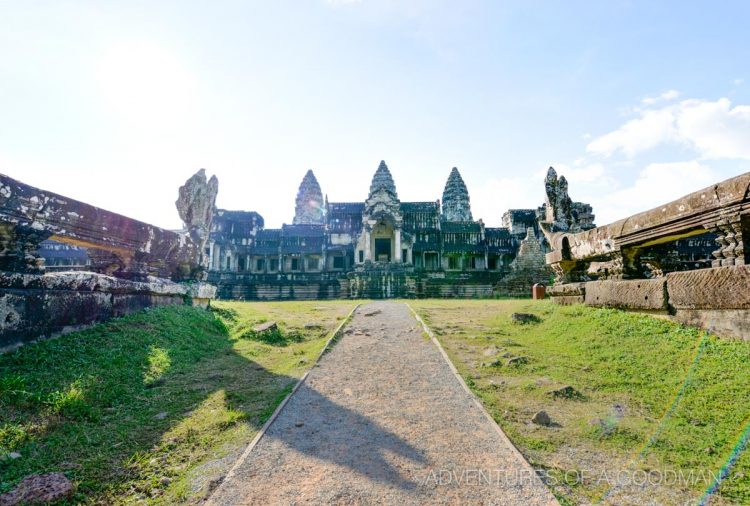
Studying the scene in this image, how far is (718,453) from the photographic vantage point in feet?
10.6

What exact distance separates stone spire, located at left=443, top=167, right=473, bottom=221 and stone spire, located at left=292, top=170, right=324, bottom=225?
1576cm

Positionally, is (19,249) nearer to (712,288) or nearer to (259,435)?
(259,435)

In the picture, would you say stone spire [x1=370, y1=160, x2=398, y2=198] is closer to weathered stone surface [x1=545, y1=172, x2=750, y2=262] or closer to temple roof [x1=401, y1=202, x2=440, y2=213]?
temple roof [x1=401, y1=202, x2=440, y2=213]

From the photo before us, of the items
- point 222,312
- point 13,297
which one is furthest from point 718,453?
point 222,312

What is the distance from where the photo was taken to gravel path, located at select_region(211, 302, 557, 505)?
2859 mm

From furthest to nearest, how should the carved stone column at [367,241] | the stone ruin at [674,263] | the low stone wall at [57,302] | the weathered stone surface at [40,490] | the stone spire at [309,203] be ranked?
the stone spire at [309,203] → the carved stone column at [367,241] → the low stone wall at [57,302] → the stone ruin at [674,263] → the weathered stone surface at [40,490]

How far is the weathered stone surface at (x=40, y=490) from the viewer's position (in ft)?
9.16

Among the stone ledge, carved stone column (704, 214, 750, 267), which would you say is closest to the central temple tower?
the stone ledge

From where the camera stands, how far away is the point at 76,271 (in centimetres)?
634

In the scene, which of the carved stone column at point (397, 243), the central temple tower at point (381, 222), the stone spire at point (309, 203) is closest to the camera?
the carved stone column at point (397, 243)

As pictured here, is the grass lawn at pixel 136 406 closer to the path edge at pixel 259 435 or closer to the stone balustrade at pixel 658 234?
the path edge at pixel 259 435

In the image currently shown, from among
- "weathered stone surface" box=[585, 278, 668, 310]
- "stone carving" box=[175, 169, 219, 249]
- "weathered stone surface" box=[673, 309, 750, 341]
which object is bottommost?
"weathered stone surface" box=[673, 309, 750, 341]

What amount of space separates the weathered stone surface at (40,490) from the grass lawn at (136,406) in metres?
0.11

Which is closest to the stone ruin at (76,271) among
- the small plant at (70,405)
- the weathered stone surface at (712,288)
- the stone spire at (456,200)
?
the small plant at (70,405)
